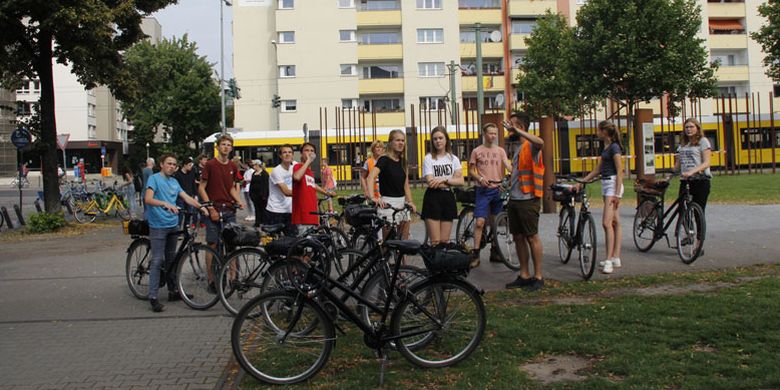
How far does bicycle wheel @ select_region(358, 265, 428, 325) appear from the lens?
4888 millimetres

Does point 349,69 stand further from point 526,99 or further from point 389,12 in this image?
point 526,99

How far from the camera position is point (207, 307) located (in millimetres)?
7199

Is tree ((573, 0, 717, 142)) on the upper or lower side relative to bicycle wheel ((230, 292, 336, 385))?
upper

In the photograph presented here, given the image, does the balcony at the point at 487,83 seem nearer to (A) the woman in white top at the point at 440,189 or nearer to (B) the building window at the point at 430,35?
(B) the building window at the point at 430,35

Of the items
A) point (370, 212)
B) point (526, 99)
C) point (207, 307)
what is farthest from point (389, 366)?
point (526, 99)

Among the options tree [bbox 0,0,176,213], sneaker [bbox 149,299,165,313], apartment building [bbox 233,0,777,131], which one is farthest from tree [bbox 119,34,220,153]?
sneaker [bbox 149,299,165,313]

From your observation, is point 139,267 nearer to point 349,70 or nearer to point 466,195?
point 466,195

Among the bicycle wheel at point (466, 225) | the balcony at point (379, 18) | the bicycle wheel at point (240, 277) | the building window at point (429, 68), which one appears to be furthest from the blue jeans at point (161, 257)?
the balcony at point (379, 18)

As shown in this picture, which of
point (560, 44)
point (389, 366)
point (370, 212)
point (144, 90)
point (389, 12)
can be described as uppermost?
point (389, 12)

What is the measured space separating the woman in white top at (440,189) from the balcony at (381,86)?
146 ft

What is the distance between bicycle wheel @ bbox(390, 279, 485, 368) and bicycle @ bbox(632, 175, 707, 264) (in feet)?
16.0

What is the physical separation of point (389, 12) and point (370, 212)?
4817 centimetres

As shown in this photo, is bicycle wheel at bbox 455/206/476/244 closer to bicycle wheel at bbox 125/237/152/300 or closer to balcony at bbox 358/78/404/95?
bicycle wheel at bbox 125/237/152/300

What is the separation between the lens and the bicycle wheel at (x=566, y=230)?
8.30m
